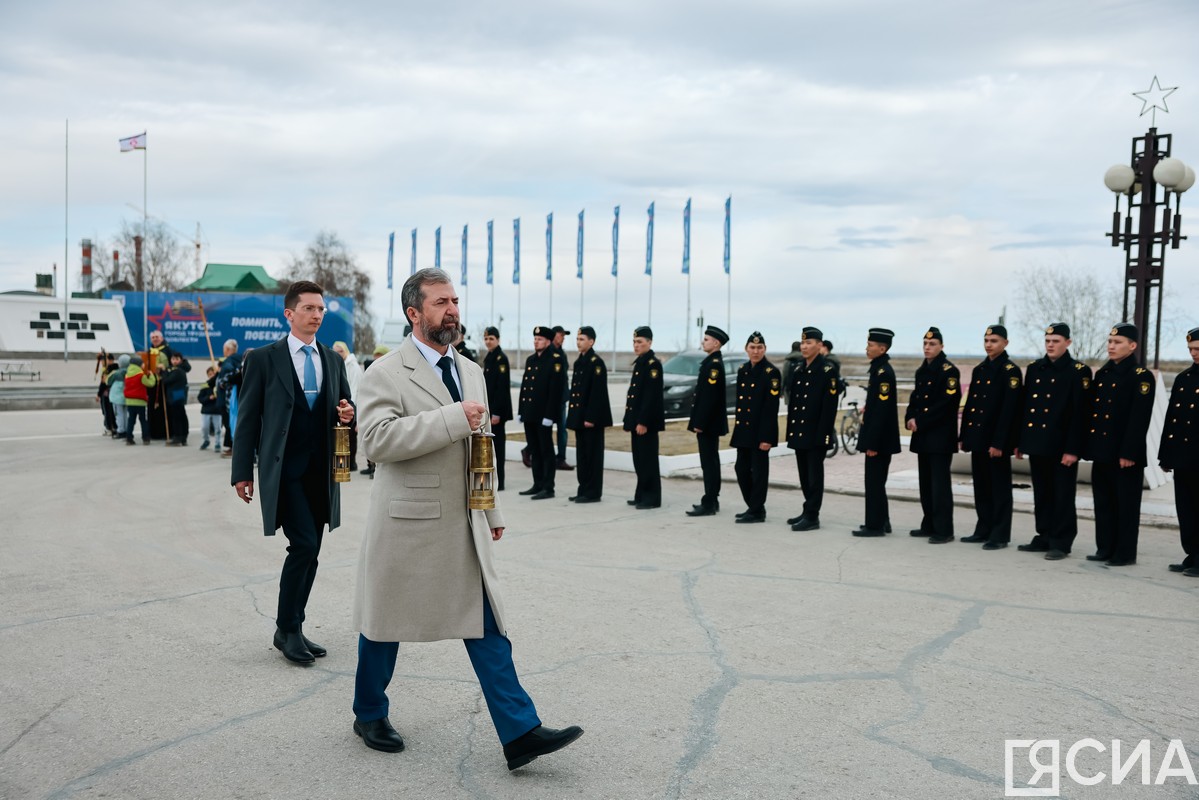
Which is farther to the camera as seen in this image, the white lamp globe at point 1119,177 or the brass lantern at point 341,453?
the white lamp globe at point 1119,177

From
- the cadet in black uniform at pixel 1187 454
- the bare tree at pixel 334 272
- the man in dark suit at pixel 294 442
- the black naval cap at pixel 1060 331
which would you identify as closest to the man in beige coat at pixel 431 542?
the man in dark suit at pixel 294 442

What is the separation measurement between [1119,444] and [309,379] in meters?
6.82

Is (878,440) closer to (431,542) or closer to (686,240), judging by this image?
(431,542)

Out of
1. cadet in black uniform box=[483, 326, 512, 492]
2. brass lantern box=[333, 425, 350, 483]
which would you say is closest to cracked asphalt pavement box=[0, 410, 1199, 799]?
brass lantern box=[333, 425, 350, 483]

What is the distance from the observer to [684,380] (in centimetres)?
2408

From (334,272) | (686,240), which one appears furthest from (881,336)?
(334,272)

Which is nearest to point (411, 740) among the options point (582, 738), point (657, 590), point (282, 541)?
point (582, 738)

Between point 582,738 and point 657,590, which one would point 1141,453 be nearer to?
point 657,590

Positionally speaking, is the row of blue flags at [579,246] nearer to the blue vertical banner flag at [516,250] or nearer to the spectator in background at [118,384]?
the blue vertical banner flag at [516,250]

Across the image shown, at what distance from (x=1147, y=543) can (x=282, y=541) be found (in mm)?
8168

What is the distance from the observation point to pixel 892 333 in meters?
10.4

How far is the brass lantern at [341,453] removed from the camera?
16.3 ft

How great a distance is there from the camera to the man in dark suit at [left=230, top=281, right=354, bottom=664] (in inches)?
207

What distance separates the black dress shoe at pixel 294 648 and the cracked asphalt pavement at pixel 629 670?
72 mm
